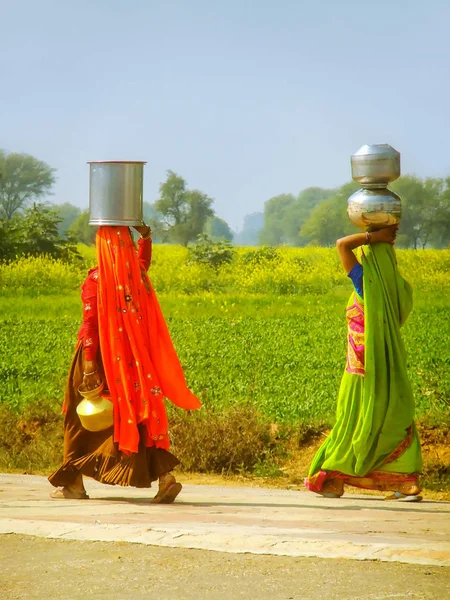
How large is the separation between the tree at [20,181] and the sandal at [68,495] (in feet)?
19.5

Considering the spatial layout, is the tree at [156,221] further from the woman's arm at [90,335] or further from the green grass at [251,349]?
the woman's arm at [90,335]

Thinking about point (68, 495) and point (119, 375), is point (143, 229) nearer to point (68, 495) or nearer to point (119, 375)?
point (119, 375)

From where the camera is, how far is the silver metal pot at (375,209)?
704 cm

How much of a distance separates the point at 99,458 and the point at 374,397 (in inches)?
61.8

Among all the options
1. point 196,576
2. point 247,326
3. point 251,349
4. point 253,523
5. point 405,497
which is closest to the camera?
point 196,576

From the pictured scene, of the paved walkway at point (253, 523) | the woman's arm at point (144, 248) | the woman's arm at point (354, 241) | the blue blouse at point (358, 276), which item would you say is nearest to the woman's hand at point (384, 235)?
the woman's arm at point (354, 241)

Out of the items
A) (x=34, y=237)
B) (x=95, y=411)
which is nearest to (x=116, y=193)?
(x=95, y=411)

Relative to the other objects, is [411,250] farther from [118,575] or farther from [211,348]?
[118,575]

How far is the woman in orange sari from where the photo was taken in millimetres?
6695

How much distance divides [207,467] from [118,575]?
4.36 meters

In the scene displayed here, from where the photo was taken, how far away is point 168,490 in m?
6.68

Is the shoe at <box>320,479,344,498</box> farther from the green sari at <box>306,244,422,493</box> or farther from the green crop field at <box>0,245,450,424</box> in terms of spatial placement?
the green crop field at <box>0,245,450,424</box>

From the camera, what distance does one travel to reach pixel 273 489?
812cm

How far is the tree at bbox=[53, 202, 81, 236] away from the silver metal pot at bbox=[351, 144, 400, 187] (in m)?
5.74
